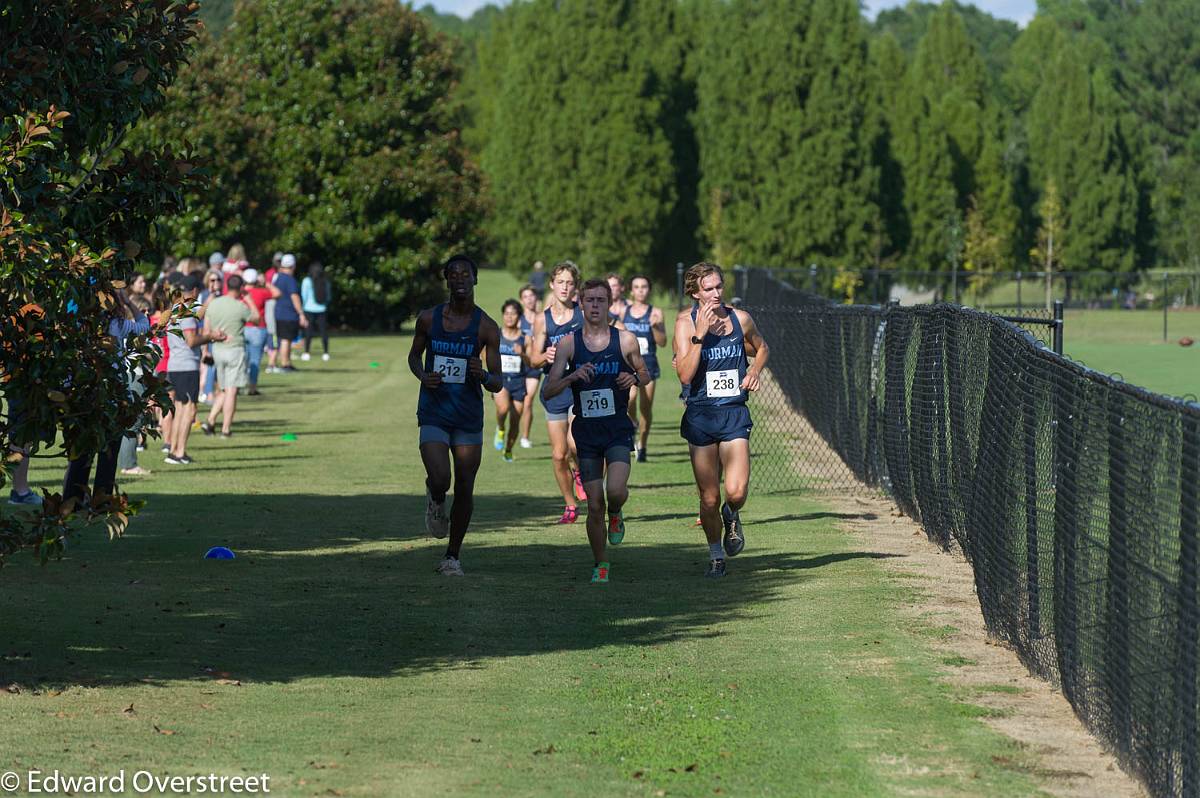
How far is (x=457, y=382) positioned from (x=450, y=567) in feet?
4.08

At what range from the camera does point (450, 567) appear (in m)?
12.8

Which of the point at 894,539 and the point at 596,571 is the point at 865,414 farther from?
the point at 596,571

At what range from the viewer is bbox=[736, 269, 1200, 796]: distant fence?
671 cm

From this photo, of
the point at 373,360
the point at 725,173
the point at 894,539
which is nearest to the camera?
the point at 894,539

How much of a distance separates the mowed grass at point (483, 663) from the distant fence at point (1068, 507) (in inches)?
21.1

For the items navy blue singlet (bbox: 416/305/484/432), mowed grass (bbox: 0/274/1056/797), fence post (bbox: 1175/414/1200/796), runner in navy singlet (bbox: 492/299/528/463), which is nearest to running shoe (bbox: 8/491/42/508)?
mowed grass (bbox: 0/274/1056/797)

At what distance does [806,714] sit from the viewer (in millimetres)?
8492

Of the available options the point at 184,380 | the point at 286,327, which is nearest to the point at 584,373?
the point at 184,380

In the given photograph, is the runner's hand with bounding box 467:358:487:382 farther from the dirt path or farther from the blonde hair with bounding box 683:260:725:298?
the dirt path

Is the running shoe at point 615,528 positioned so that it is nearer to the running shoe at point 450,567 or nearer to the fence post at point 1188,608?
the running shoe at point 450,567

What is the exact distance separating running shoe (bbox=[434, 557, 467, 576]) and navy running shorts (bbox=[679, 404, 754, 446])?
1.73 meters

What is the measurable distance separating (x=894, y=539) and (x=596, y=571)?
3.30 meters

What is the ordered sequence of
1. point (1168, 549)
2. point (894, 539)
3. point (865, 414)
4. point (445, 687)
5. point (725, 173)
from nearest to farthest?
point (1168, 549) < point (445, 687) < point (894, 539) < point (865, 414) < point (725, 173)

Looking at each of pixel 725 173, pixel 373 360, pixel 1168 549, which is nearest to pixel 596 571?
pixel 1168 549
